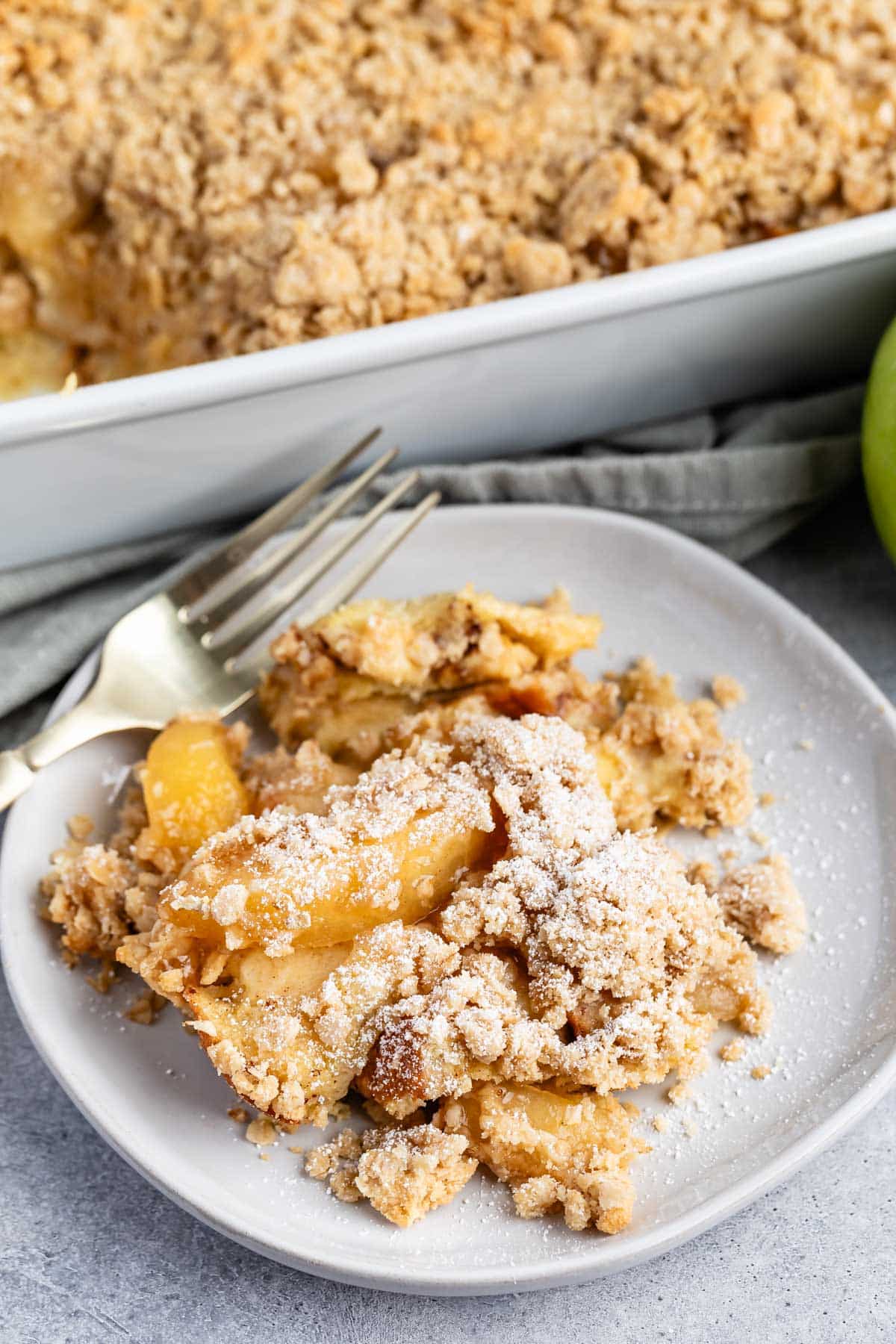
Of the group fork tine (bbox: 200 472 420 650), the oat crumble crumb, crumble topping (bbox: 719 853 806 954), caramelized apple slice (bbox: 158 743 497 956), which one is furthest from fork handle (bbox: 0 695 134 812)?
crumble topping (bbox: 719 853 806 954)

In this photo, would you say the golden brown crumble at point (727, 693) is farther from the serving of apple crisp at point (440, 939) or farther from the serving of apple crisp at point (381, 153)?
the serving of apple crisp at point (381, 153)

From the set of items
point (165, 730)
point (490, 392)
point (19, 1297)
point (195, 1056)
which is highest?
point (490, 392)

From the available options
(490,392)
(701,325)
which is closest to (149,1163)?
(490,392)

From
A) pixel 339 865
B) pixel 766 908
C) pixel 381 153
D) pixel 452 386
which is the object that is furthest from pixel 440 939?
pixel 381 153

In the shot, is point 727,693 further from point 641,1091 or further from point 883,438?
point 641,1091

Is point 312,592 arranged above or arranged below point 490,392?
below

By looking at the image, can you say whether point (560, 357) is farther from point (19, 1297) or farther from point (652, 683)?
point (19, 1297)

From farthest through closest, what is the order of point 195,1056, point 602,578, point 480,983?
point 602,578 < point 195,1056 < point 480,983

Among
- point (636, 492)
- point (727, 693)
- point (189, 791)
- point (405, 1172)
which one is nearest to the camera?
point (405, 1172)
